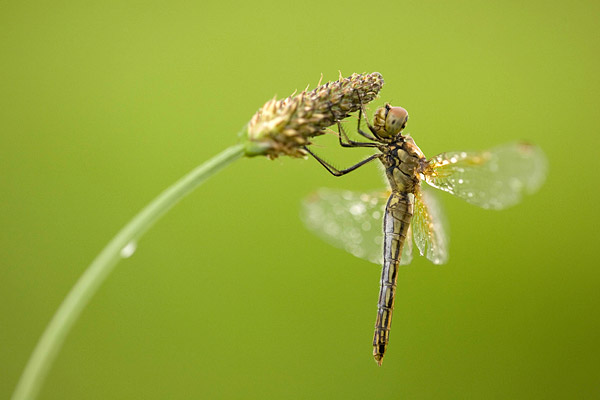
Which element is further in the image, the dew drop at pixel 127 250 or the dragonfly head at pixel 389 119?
the dragonfly head at pixel 389 119

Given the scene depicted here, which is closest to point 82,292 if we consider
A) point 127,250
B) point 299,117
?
point 127,250

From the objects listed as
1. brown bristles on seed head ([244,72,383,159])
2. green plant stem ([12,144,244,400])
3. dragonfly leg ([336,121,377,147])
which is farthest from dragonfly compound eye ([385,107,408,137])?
green plant stem ([12,144,244,400])

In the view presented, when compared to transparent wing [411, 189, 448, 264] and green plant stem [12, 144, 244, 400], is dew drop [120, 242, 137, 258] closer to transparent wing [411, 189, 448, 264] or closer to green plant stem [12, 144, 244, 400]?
green plant stem [12, 144, 244, 400]

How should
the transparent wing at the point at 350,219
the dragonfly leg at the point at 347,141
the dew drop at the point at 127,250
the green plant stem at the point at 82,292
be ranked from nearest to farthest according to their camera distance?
the green plant stem at the point at 82,292 < the dew drop at the point at 127,250 < the dragonfly leg at the point at 347,141 < the transparent wing at the point at 350,219

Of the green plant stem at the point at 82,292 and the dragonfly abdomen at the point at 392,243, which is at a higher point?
the dragonfly abdomen at the point at 392,243

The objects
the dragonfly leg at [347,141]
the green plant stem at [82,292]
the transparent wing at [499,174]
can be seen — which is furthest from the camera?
the transparent wing at [499,174]

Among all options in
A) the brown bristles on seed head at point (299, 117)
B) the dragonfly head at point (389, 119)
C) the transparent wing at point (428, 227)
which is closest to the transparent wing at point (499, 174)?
the transparent wing at point (428, 227)

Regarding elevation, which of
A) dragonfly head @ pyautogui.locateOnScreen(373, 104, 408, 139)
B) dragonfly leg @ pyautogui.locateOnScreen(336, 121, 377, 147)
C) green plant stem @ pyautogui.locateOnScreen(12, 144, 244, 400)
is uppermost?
dragonfly head @ pyautogui.locateOnScreen(373, 104, 408, 139)

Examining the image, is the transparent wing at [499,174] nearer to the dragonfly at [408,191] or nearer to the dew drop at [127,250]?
the dragonfly at [408,191]
